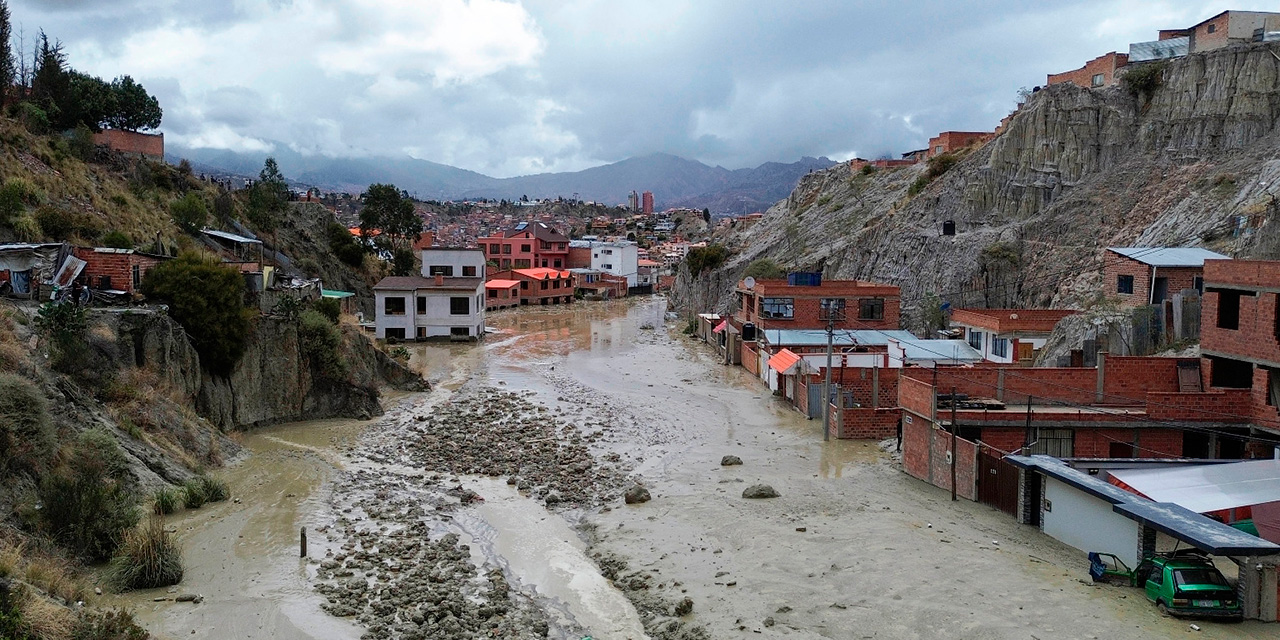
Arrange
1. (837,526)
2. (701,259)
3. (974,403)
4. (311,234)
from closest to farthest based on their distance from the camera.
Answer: (837,526) < (974,403) < (311,234) < (701,259)

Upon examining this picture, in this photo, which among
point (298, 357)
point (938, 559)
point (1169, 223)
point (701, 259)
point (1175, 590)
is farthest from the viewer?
point (701, 259)

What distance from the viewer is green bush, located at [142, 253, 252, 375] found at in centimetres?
2366

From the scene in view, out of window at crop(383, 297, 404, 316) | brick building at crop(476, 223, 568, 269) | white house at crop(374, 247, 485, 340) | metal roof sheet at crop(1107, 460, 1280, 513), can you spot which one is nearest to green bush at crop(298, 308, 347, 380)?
white house at crop(374, 247, 485, 340)

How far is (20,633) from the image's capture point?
909 cm

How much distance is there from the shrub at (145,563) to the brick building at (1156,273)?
1221 inches

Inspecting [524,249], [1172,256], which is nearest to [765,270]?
[1172,256]

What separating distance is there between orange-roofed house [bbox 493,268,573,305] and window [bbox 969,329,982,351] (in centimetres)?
5272

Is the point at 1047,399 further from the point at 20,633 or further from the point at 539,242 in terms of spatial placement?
the point at 539,242

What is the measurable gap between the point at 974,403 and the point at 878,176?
63276 mm

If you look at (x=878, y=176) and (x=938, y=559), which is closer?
(x=938, y=559)

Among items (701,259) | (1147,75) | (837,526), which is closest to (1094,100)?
(1147,75)

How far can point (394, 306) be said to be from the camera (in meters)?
51.9

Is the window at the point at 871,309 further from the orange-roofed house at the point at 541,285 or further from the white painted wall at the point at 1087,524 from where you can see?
the orange-roofed house at the point at 541,285

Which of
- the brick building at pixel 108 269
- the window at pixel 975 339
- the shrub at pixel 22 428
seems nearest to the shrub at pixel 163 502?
the shrub at pixel 22 428
